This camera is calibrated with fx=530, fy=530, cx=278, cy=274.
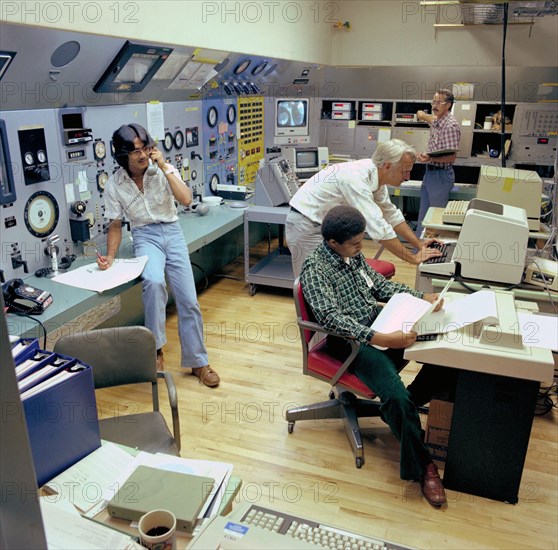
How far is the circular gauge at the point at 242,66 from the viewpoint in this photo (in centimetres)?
451

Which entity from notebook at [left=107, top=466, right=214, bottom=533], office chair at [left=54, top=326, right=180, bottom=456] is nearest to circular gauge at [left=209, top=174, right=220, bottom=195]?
office chair at [left=54, top=326, right=180, bottom=456]

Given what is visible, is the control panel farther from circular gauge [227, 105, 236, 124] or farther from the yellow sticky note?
the yellow sticky note

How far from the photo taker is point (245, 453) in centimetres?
258

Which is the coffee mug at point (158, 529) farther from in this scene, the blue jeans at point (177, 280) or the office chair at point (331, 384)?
the blue jeans at point (177, 280)

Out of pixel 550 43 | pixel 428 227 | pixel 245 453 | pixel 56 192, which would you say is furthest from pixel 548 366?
pixel 550 43

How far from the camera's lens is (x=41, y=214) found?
2.89 m

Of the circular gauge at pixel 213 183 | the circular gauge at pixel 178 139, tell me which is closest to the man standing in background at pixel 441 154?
the circular gauge at pixel 213 183

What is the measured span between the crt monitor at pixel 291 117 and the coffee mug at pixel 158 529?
4926mm

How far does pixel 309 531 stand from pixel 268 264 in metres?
3.59

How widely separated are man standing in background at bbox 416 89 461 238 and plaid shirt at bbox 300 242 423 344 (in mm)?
2953

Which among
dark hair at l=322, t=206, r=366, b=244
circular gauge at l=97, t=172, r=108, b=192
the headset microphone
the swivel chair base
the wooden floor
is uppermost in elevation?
the headset microphone

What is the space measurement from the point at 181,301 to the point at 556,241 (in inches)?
86.0

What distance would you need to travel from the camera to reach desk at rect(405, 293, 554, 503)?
6.73ft

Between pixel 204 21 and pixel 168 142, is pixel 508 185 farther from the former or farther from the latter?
pixel 168 142
